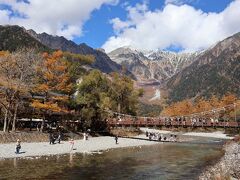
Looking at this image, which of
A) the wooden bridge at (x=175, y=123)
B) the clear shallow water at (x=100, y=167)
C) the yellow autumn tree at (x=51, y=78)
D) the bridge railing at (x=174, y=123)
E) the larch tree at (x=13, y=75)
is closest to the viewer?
the clear shallow water at (x=100, y=167)

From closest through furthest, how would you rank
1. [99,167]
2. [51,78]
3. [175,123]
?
1. [99,167]
2. [51,78]
3. [175,123]

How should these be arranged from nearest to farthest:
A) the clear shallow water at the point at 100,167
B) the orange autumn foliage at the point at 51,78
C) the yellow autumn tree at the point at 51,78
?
the clear shallow water at the point at 100,167
the yellow autumn tree at the point at 51,78
the orange autumn foliage at the point at 51,78

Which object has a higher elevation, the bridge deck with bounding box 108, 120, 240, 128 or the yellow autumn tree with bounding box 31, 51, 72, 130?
the yellow autumn tree with bounding box 31, 51, 72, 130

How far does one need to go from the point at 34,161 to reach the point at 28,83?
22794 millimetres

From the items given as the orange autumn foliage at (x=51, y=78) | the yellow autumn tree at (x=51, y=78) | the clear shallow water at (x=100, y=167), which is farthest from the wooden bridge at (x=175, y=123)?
the clear shallow water at (x=100, y=167)

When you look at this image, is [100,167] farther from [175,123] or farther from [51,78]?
[175,123]

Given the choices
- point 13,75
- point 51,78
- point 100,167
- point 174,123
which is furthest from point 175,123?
point 100,167

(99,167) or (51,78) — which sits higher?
(51,78)

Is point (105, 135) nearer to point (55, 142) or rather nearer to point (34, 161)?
point (55, 142)

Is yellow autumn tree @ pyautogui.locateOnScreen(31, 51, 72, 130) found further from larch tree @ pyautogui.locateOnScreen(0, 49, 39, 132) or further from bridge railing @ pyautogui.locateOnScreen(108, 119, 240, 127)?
bridge railing @ pyautogui.locateOnScreen(108, 119, 240, 127)

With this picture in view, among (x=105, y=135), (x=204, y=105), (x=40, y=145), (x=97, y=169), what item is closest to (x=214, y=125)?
(x=105, y=135)

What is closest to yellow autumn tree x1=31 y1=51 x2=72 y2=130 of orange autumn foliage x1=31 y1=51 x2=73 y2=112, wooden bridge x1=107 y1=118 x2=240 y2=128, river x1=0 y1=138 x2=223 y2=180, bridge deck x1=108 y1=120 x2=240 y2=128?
orange autumn foliage x1=31 y1=51 x2=73 y2=112

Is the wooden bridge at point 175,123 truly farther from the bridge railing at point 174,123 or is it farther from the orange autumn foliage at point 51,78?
the orange autumn foliage at point 51,78

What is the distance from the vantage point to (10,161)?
40.3 metres
